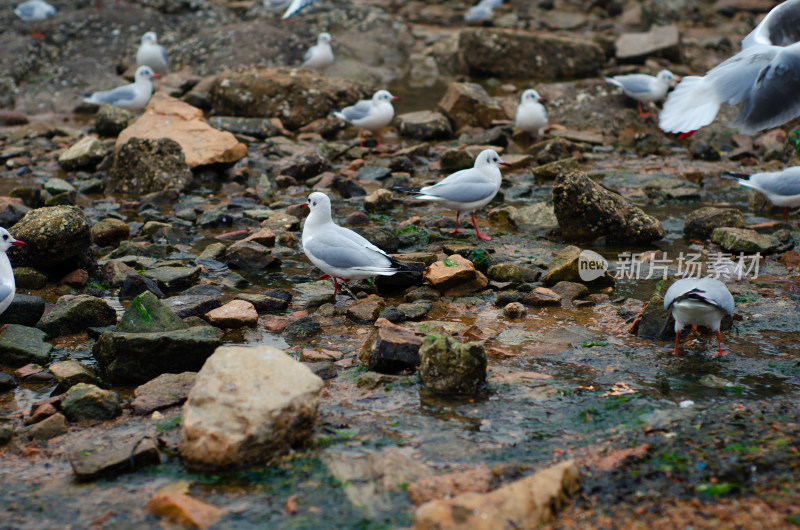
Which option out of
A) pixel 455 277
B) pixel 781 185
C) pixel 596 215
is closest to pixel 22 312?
pixel 455 277

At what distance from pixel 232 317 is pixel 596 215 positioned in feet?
12.0

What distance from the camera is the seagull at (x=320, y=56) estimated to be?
14.7 m

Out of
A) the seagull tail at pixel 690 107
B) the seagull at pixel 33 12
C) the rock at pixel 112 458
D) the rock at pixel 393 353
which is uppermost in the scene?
the seagull tail at pixel 690 107

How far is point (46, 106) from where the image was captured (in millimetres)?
14125

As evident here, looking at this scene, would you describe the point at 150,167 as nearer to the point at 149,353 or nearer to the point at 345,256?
the point at 345,256

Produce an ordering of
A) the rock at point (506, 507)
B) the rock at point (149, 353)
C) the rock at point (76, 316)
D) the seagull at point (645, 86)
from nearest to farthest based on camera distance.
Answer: the rock at point (506, 507), the rock at point (149, 353), the rock at point (76, 316), the seagull at point (645, 86)

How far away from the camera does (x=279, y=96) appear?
1276 cm

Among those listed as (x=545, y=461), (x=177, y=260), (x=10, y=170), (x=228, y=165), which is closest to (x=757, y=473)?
(x=545, y=461)

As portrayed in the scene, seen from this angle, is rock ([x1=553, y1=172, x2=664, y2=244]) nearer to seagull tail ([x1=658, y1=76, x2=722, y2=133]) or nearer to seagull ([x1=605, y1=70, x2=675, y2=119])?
seagull tail ([x1=658, y1=76, x2=722, y2=133])

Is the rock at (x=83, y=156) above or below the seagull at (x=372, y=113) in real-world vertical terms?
below

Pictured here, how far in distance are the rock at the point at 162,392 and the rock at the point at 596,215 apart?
4150 millimetres

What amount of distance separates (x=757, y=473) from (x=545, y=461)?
96 cm

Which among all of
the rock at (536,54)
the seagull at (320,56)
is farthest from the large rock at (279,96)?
the rock at (536,54)

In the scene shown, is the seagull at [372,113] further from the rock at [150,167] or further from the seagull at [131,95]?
the seagull at [131,95]
